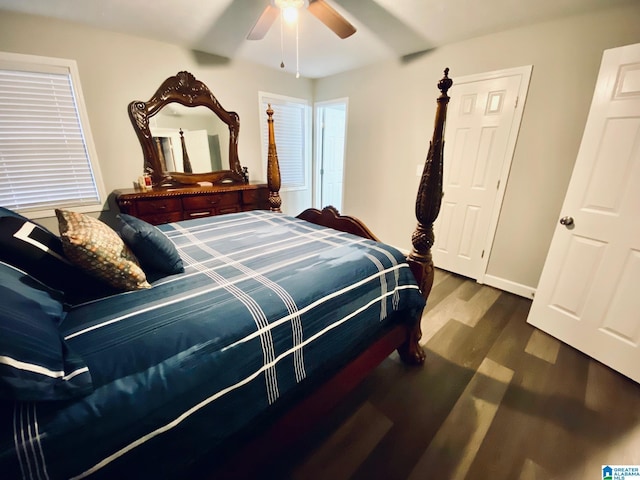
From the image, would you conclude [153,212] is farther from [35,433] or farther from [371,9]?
[371,9]

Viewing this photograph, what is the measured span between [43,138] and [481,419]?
13.1ft

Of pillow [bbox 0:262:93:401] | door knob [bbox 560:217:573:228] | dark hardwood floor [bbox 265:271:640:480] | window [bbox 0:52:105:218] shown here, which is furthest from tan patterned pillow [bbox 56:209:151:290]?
door knob [bbox 560:217:573:228]


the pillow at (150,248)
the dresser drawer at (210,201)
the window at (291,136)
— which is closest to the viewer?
the pillow at (150,248)

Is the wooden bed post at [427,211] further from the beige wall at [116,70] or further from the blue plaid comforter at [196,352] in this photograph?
the beige wall at [116,70]

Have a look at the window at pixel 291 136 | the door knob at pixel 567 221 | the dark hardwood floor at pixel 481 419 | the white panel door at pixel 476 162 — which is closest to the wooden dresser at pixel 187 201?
the window at pixel 291 136

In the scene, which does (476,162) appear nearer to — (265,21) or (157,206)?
(265,21)

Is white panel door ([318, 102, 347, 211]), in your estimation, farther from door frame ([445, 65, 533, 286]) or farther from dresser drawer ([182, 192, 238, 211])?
door frame ([445, 65, 533, 286])

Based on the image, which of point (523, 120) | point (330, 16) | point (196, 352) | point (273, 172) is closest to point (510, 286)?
point (523, 120)

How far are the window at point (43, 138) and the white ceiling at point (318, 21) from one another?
0.44 metres

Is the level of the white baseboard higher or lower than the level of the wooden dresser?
lower

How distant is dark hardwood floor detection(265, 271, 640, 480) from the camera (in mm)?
1192

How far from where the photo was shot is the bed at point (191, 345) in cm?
62

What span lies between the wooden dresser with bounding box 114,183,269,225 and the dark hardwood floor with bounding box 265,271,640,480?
2448 millimetres

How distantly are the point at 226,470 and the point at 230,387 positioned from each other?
35cm
